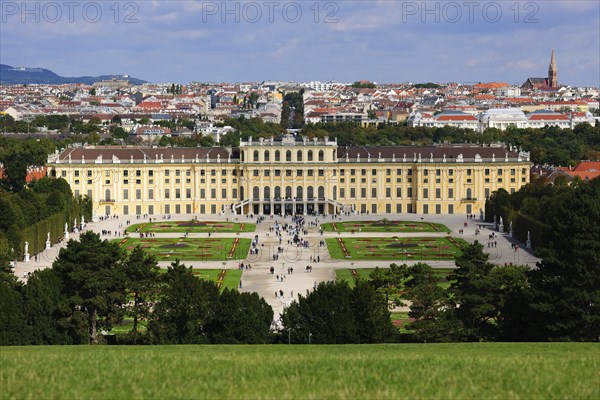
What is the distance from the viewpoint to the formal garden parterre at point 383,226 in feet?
300

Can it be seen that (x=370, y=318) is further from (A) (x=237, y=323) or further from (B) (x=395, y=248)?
(B) (x=395, y=248)

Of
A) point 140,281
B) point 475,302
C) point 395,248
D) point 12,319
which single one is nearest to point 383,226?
point 395,248

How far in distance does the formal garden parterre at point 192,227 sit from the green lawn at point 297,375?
2498 inches

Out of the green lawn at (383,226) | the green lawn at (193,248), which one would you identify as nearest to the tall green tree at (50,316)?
the green lawn at (193,248)

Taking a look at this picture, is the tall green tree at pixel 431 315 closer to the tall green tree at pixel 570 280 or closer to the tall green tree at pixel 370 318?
the tall green tree at pixel 370 318

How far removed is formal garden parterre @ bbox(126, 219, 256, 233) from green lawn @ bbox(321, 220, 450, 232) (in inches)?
263

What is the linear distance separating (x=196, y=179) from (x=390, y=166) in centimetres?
1796

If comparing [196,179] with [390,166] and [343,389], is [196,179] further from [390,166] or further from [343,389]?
[343,389]

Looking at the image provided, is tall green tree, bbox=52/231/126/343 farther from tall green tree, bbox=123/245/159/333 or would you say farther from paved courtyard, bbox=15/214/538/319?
paved courtyard, bbox=15/214/538/319

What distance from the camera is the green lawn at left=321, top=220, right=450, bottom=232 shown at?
9138 centimetres

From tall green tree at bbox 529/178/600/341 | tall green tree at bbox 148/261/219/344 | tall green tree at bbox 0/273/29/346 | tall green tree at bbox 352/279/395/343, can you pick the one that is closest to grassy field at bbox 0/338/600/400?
tall green tree at bbox 529/178/600/341

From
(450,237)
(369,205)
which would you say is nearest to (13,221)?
(450,237)

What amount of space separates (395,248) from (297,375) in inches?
2168

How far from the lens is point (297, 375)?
78.8ft
